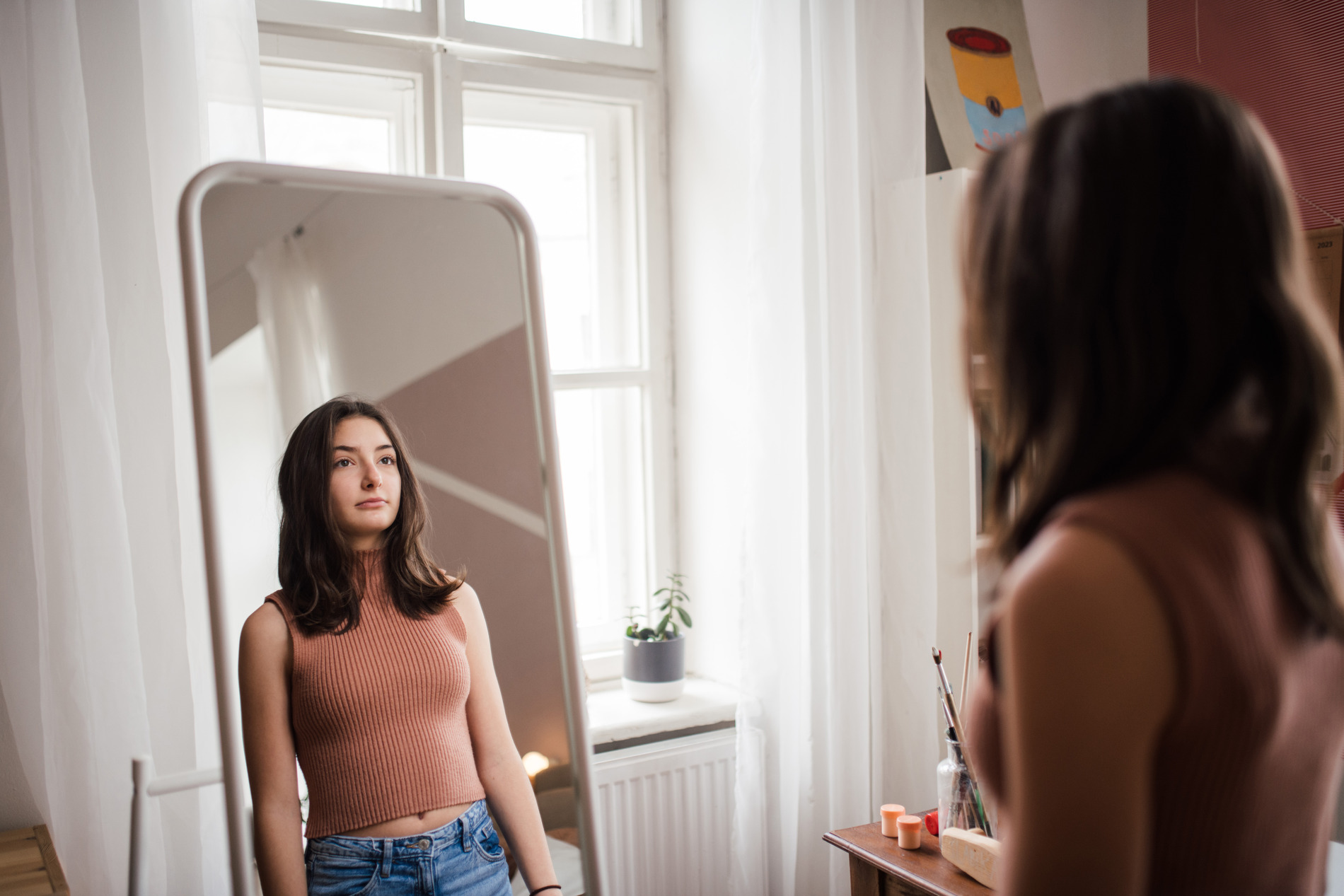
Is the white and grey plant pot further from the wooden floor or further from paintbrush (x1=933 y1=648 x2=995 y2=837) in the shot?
the wooden floor

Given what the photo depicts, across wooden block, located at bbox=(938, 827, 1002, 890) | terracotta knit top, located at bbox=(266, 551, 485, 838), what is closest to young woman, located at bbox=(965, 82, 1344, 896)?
terracotta knit top, located at bbox=(266, 551, 485, 838)

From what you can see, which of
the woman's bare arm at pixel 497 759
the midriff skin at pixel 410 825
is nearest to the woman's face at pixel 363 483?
the woman's bare arm at pixel 497 759

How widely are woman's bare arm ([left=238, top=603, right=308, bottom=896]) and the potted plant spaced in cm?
113

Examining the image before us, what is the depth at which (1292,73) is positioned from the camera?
6.94 ft

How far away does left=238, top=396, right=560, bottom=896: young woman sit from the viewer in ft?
3.07

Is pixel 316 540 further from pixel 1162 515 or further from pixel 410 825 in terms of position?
pixel 1162 515

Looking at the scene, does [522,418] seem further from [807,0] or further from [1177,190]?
[807,0]

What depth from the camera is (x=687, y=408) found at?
7.41ft

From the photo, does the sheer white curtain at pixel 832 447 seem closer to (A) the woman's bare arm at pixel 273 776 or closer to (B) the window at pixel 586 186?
(B) the window at pixel 586 186

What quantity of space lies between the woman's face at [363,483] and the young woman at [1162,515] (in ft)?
2.06

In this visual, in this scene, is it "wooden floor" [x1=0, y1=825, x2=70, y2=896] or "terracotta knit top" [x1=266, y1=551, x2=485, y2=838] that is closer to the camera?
"terracotta knit top" [x1=266, y1=551, x2=485, y2=838]

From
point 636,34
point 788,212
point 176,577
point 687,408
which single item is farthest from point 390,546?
point 636,34

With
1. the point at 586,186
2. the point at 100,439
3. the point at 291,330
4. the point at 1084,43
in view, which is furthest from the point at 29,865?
the point at 1084,43

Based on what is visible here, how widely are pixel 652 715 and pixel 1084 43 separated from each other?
1.82 meters
